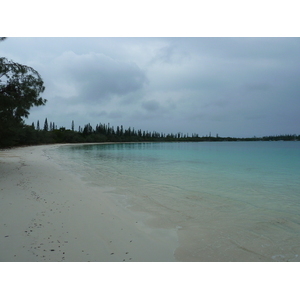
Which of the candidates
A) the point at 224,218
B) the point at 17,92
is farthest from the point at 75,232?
the point at 17,92

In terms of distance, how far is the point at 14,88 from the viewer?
10.6m

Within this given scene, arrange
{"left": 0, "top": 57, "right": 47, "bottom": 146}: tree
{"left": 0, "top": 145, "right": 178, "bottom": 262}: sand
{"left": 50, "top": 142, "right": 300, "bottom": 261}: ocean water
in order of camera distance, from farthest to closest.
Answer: {"left": 0, "top": 57, "right": 47, "bottom": 146}: tree < {"left": 50, "top": 142, "right": 300, "bottom": 261}: ocean water < {"left": 0, "top": 145, "right": 178, "bottom": 262}: sand

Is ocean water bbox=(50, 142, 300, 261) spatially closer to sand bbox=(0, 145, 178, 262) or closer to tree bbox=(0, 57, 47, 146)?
sand bbox=(0, 145, 178, 262)

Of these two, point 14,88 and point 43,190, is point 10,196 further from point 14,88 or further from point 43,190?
point 14,88

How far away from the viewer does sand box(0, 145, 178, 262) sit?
354cm

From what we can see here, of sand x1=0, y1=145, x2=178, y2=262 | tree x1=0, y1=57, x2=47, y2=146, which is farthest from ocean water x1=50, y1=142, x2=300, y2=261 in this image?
tree x1=0, y1=57, x2=47, y2=146

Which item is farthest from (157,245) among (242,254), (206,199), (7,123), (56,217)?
(7,123)

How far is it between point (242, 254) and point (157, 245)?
1507 millimetres

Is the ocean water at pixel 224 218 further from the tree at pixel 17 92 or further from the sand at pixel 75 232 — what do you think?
the tree at pixel 17 92

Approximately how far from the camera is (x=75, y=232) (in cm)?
436

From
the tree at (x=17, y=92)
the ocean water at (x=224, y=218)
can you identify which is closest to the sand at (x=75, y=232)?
the ocean water at (x=224, y=218)

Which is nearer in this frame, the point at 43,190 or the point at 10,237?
the point at 10,237

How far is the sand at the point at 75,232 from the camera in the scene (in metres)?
3.54

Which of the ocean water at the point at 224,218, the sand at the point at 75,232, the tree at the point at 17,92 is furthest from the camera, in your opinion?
the tree at the point at 17,92
